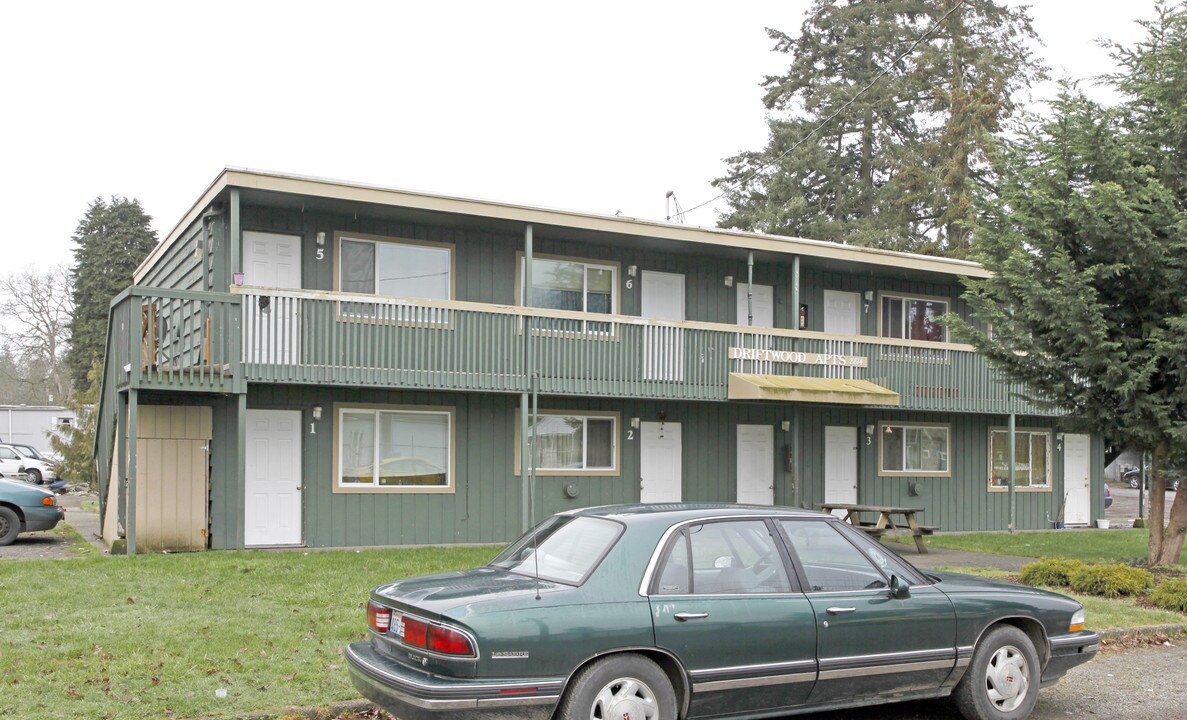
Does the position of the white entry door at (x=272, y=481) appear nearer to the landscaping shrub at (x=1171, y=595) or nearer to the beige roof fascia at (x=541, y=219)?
the beige roof fascia at (x=541, y=219)

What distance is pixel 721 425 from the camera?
20.3 meters

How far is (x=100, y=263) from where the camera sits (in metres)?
46.5

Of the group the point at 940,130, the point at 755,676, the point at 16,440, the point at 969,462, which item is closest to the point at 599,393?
the point at 969,462

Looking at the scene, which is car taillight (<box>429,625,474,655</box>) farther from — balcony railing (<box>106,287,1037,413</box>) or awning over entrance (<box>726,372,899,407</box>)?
awning over entrance (<box>726,372,899,407</box>)

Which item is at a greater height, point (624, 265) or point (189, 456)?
point (624, 265)

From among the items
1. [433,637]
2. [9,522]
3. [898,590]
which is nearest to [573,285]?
[9,522]

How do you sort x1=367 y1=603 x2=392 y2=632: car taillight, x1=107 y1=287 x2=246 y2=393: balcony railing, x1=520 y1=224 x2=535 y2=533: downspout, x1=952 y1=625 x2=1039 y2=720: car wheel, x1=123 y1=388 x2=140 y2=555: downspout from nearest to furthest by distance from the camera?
x1=367 y1=603 x2=392 y2=632: car taillight, x1=952 y1=625 x2=1039 y2=720: car wheel, x1=107 y1=287 x2=246 y2=393: balcony railing, x1=123 y1=388 x2=140 y2=555: downspout, x1=520 y1=224 x2=535 y2=533: downspout

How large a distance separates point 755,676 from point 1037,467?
20198 millimetres

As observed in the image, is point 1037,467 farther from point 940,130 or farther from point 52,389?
point 52,389

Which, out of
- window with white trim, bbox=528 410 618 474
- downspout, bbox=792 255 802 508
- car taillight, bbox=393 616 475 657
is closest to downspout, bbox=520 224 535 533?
window with white trim, bbox=528 410 618 474

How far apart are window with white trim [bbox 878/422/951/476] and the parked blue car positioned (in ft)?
49.1

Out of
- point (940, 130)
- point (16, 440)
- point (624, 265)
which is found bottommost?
point (16, 440)

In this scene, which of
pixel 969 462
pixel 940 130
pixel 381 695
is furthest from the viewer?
pixel 940 130

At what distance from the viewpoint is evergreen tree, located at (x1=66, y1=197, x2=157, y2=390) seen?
45.5 m
